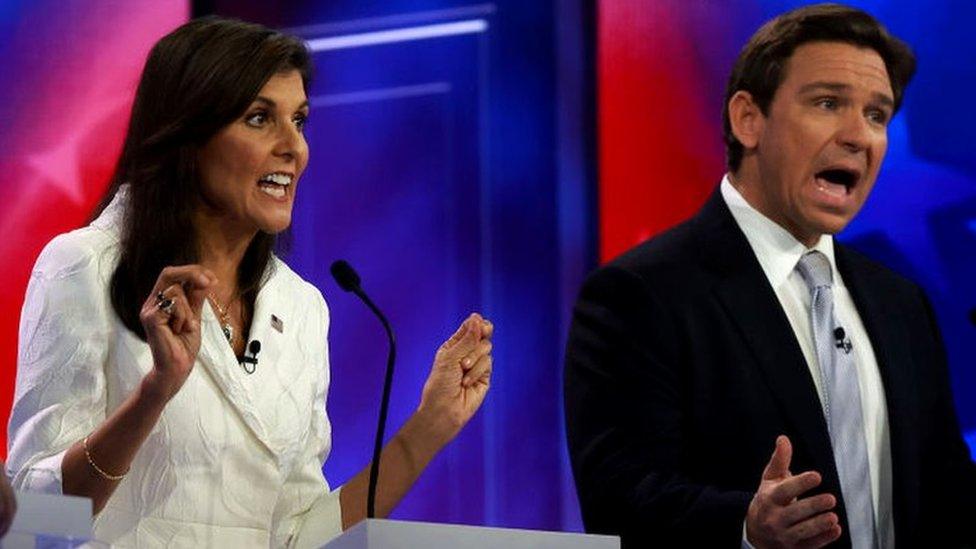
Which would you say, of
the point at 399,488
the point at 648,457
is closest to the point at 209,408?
the point at 399,488

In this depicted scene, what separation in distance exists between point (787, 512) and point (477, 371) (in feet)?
1.68

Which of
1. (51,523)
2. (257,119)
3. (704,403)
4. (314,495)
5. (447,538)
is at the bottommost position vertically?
(314,495)

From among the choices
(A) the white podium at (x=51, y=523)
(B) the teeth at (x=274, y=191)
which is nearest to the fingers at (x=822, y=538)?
(B) the teeth at (x=274, y=191)

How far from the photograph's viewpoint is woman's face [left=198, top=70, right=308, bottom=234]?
295 centimetres

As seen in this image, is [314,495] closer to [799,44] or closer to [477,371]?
[477,371]

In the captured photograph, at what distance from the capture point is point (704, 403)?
3041 mm

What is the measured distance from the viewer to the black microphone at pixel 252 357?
2.89m

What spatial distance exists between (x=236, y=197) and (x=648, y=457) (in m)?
0.74

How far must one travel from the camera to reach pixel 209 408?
2.81 meters

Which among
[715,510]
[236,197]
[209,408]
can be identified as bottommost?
[715,510]

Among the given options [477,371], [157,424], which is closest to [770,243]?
[477,371]

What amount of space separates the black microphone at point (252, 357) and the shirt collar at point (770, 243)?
33.4 inches

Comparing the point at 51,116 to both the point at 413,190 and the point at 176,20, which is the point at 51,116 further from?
the point at 413,190

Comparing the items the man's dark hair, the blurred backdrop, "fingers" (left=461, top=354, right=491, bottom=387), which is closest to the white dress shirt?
the man's dark hair
